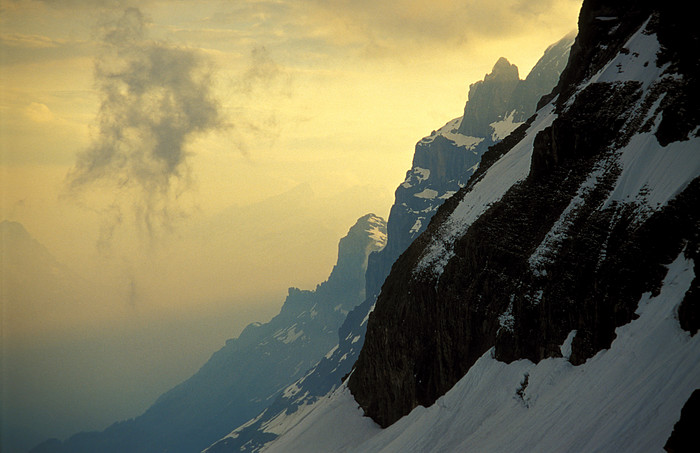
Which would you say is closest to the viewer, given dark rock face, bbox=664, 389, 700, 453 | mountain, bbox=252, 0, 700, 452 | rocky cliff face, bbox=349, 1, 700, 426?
dark rock face, bbox=664, 389, 700, 453

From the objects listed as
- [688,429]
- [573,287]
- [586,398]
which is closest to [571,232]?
[573,287]

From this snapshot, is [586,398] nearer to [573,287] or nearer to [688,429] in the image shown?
[573,287]

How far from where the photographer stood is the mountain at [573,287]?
101 ft

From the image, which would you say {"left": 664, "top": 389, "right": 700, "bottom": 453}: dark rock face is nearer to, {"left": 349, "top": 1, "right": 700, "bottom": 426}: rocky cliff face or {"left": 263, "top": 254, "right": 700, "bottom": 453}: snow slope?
{"left": 263, "top": 254, "right": 700, "bottom": 453}: snow slope

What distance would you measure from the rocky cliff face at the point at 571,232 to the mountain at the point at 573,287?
14 cm

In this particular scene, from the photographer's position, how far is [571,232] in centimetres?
4544

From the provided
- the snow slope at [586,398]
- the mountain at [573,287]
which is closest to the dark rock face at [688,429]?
the mountain at [573,287]

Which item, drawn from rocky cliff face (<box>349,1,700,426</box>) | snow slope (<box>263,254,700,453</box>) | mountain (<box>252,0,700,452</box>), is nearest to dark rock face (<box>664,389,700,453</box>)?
mountain (<box>252,0,700,452</box>)

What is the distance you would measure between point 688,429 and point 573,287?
23.4 meters

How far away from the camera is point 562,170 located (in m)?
51.0

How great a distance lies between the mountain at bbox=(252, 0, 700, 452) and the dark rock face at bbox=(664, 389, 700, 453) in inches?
3.8

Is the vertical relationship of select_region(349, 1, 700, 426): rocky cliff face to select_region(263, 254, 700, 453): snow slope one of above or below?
above

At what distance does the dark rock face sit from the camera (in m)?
19.5

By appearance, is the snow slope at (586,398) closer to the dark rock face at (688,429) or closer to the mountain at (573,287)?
the mountain at (573,287)
